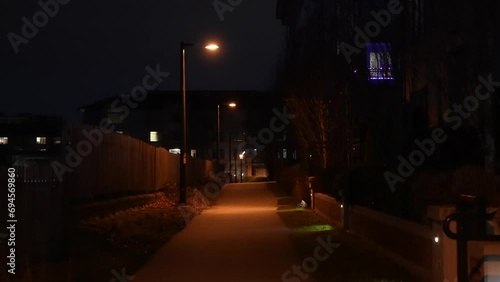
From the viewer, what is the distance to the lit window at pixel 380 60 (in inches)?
765

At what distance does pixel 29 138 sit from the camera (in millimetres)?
15172

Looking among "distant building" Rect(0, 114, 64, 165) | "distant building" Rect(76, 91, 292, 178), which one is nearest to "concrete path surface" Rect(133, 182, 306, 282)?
"distant building" Rect(0, 114, 64, 165)

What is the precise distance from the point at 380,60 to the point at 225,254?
7668 mm

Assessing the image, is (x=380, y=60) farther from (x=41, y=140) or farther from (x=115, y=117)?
(x=115, y=117)

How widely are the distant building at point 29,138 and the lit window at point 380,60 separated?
9033mm

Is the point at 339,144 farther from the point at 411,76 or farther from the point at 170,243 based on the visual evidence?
the point at 170,243

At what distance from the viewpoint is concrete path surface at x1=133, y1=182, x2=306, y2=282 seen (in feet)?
41.4

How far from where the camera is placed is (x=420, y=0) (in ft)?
60.5

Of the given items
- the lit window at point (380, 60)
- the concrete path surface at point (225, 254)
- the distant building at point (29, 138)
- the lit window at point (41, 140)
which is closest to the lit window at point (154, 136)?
the concrete path surface at point (225, 254)

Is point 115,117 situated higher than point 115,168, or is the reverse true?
point 115,117

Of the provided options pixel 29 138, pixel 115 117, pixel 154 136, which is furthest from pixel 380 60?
pixel 154 136

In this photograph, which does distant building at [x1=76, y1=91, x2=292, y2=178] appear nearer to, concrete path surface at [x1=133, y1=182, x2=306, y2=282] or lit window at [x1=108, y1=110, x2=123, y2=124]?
lit window at [x1=108, y1=110, x2=123, y2=124]

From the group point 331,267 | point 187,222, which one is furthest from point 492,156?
point 187,222

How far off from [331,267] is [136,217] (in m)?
8.50
